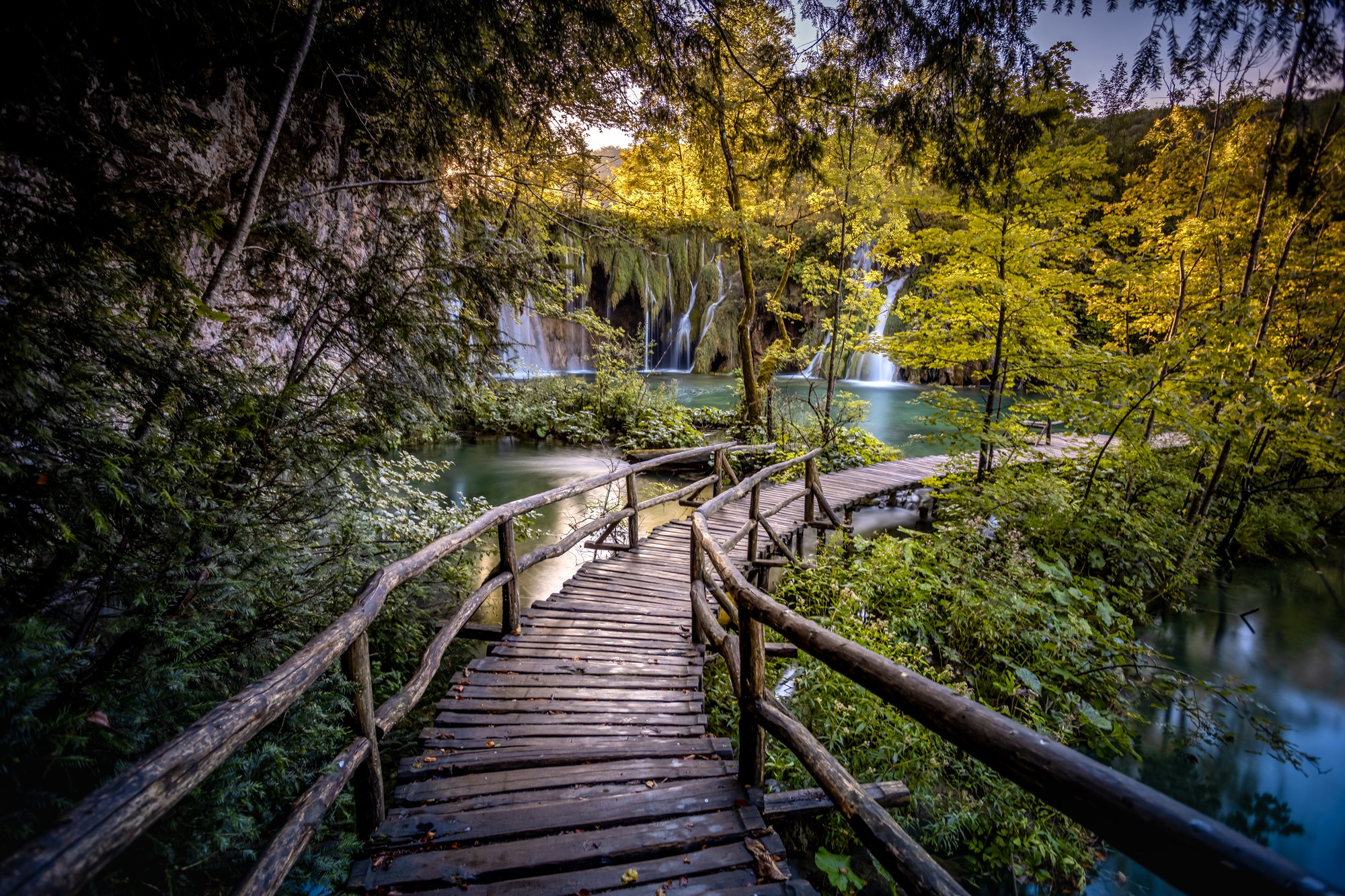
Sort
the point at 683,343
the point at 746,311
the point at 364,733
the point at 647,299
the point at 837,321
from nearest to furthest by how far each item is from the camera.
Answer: the point at 364,733
the point at 837,321
the point at 746,311
the point at 647,299
the point at 683,343

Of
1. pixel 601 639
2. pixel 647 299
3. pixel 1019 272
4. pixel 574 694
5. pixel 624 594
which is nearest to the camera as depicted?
pixel 574 694

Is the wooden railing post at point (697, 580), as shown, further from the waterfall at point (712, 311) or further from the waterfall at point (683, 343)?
the waterfall at point (712, 311)

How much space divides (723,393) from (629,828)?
1788 cm

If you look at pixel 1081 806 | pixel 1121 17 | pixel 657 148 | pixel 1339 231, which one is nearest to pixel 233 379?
pixel 1081 806

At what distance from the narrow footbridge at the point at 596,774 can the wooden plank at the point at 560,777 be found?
0.03 feet

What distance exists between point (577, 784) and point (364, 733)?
3.16ft

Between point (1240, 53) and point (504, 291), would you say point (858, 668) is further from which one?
point (504, 291)

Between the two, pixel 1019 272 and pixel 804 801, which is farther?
A: pixel 1019 272

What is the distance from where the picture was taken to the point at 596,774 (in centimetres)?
241

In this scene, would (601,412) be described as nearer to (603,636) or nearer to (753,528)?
(753,528)

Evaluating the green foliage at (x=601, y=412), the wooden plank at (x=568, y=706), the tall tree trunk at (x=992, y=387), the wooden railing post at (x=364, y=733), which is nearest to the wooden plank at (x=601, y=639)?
the wooden plank at (x=568, y=706)

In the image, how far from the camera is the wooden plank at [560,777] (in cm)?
227

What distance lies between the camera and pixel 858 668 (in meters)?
1.42

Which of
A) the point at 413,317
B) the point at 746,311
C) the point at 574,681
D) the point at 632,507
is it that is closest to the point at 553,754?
the point at 574,681
